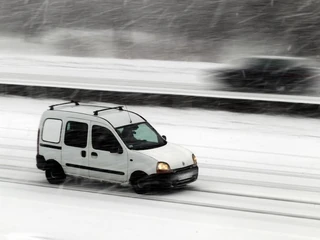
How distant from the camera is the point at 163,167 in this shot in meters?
9.20

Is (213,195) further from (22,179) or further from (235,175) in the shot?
(22,179)

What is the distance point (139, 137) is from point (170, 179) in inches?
44.8

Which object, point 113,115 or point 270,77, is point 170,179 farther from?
point 270,77

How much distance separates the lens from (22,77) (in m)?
25.3

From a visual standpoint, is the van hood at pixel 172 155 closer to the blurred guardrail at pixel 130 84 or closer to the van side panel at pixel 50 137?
the van side panel at pixel 50 137

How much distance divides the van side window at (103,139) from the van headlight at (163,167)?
0.84 meters

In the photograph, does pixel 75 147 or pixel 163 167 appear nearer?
pixel 163 167

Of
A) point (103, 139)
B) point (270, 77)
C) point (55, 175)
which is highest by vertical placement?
point (103, 139)

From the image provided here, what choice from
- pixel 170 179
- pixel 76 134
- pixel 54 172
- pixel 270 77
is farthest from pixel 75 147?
pixel 270 77

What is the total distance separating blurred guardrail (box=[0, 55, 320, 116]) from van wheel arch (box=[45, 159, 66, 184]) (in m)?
6.11

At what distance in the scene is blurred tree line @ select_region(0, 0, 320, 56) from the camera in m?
33.0

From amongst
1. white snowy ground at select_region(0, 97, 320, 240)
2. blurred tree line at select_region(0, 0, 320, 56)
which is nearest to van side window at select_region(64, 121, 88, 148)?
white snowy ground at select_region(0, 97, 320, 240)

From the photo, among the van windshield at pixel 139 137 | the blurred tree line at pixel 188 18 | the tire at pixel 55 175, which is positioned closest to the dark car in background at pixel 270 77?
the blurred tree line at pixel 188 18

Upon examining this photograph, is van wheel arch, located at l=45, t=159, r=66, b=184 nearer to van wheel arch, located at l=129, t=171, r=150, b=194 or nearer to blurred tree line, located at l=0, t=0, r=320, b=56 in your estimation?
van wheel arch, located at l=129, t=171, r=150, b=194
